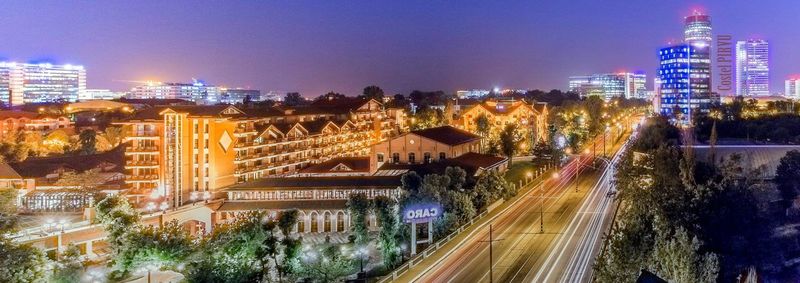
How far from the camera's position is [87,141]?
5925 centimetres

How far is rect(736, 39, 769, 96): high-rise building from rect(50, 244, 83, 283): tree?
610 ft

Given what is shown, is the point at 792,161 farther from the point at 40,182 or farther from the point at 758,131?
the point at 40,182

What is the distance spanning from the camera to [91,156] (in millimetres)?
50062

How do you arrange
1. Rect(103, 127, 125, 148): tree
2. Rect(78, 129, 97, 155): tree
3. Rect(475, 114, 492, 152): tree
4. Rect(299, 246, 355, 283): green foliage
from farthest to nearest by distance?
Rect(475, 114, 492, 152): tree
Rect(103, 127, 125, 148): tree
Rect(78, 129, 97, 155): tree
Rect(299, 246, 355, 283): green foliage

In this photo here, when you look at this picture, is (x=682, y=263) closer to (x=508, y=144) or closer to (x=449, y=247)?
(x=449, y=247)

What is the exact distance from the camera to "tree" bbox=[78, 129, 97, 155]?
190 ft

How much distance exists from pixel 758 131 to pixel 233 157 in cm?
5773

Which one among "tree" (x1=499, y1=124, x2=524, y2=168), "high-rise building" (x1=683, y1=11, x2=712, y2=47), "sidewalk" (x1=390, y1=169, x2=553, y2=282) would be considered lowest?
"sidewalk" (x1=390, y1=169, x2=553, y2=282)

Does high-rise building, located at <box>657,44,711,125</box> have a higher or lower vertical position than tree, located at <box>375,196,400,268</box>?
higher

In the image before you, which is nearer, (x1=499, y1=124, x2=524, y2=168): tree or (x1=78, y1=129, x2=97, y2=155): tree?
(x1=499, y1=124, x2=524, y2=168): tree

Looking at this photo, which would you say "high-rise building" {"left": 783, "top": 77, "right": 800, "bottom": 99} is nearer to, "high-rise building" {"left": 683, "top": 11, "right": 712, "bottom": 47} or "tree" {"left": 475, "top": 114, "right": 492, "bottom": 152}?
"high-rise building" {"left": 683, "top": 11, "right": 712, "bottom": 47}

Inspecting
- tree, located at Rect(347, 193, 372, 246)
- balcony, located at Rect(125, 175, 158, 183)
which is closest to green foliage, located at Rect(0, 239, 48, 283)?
tree, located at Rect(347, 193, 372, 246)

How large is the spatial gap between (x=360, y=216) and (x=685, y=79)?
391 feet

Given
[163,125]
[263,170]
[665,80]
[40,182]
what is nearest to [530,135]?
[263,170]
